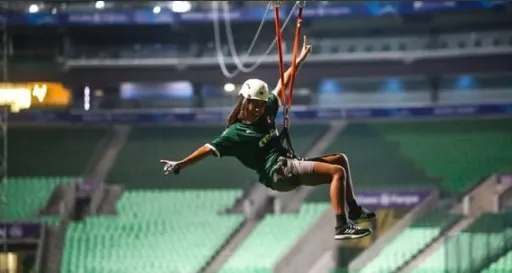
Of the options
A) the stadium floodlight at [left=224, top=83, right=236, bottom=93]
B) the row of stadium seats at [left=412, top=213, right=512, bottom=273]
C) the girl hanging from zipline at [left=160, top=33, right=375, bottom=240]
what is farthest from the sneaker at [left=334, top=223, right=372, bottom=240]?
the stadium floodlight at [left=224, top=83, right=236, bottom=93]

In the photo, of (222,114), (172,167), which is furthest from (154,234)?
(172,167)

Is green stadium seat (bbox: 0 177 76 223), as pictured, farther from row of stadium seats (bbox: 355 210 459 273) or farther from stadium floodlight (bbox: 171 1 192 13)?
row of stadium seats (bbox: 355 210 459 273)

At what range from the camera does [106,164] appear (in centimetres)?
1258

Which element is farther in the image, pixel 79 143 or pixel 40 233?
pixel 79 143

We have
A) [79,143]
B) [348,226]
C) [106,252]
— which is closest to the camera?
[348,226]

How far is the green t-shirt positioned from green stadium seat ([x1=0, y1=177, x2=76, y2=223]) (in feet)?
26.6

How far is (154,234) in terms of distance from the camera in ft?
37.0

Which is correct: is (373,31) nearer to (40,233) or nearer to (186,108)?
(186,108)

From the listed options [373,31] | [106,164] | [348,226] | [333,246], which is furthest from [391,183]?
[348,226]

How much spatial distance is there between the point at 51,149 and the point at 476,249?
642 cm

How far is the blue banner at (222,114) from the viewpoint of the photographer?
1198cm

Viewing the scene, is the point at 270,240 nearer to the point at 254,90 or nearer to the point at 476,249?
the point at 476,249

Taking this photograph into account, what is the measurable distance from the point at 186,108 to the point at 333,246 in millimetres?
3280

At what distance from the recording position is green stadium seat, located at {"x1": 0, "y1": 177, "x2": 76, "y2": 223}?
1170 centimetres
